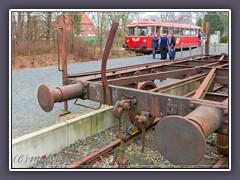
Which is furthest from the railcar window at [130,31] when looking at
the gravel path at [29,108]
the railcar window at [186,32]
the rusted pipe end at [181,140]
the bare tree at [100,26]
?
the rusted pipe end at [181,140]

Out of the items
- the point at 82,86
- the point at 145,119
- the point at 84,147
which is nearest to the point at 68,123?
the point at 84,147

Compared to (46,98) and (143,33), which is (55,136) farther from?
(143,33)

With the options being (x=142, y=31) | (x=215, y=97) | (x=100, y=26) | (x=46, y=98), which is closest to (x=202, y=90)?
(x=215, y=97)

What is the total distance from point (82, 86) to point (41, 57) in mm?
9817

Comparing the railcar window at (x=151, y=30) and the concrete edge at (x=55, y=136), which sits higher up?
the railcar window at (x=151, y=30)

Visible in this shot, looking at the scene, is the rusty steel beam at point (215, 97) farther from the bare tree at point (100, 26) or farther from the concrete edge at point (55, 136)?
the bare tree at point (100, 26)

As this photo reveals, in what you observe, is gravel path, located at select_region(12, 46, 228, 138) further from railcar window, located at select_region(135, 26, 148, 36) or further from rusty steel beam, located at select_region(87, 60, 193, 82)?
railcar window, located at select_region(135, 26, 148, 36)

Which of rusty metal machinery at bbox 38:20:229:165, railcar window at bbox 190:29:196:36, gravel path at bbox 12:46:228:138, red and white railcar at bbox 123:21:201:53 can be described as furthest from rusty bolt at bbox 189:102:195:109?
railcar window at bbox 190:29:196:36

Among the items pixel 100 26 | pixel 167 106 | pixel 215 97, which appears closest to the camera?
pixel 167 106

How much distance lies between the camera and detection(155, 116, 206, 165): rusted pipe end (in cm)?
194

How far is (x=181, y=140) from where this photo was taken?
205 cm

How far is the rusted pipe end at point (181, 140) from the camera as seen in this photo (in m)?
1.94

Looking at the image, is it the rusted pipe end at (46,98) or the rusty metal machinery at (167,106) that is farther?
the rusted pipe end at (46,98)

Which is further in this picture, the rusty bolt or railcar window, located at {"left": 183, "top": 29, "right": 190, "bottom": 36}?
railcar window, located at {"left": 183, "top": 29, "right": 190, "bottom": 36}
